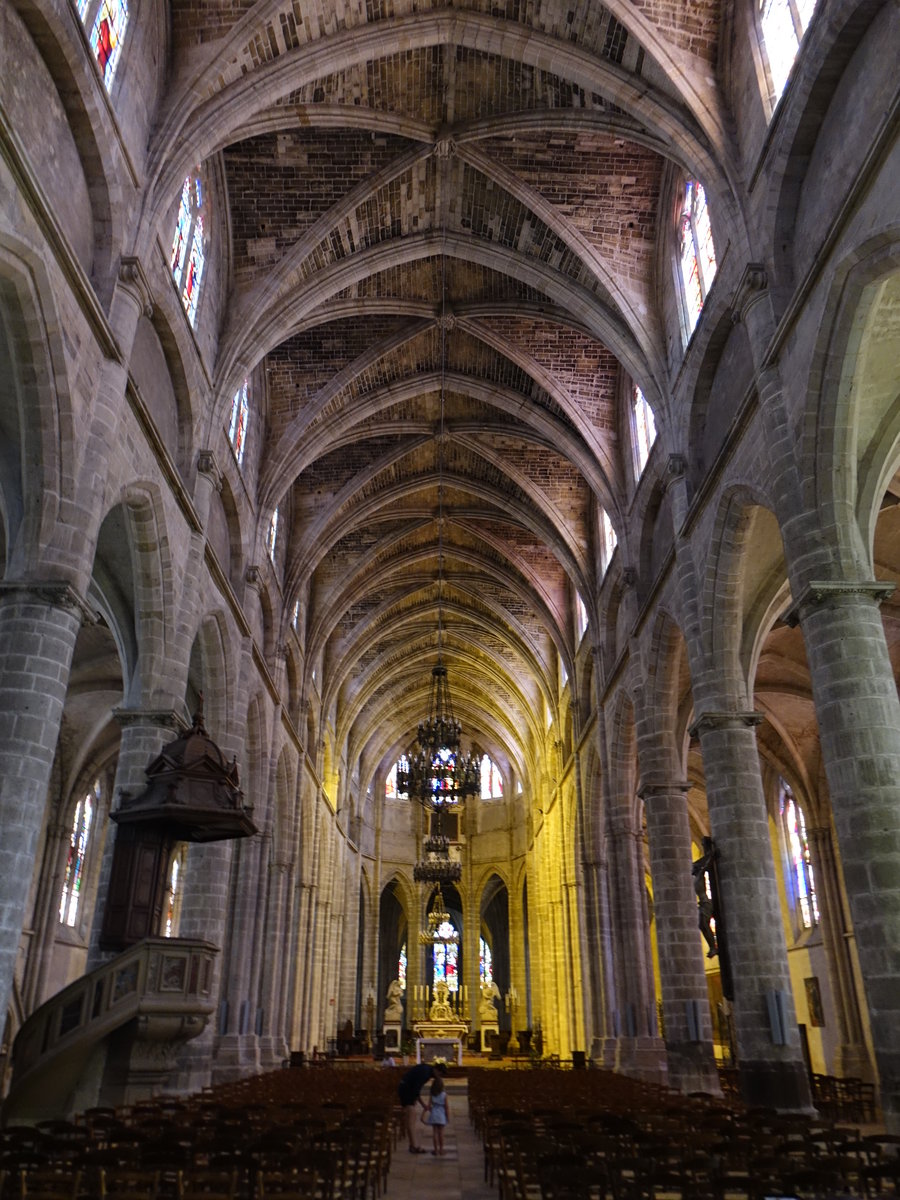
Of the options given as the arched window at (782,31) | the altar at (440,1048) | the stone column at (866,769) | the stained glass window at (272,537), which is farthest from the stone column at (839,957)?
the arched window at (782,31)

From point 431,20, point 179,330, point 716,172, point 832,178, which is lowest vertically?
point 832,178

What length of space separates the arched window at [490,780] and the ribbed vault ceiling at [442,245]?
19.4m

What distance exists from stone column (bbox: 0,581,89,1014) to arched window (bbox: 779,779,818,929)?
20845 millimetres

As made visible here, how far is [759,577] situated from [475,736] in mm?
33226

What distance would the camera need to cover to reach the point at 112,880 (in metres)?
13.1

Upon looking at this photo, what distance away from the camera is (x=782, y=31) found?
12.9m

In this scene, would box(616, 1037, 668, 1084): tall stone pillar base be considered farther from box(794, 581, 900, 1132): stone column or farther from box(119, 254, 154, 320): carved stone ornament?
box(119, 254, 154, 320): carved stone ornament

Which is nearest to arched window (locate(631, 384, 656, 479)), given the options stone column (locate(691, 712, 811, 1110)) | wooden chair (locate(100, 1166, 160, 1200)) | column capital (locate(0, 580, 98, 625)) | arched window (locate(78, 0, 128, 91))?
stone column (locate(691, 712, 811, 1110))

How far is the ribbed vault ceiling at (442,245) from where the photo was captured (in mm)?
14523

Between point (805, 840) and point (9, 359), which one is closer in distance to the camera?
point (9, 359)

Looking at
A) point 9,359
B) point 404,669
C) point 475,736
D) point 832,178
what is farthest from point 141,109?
point 475,736

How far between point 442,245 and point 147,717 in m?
11.3

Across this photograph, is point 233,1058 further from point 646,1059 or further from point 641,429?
point 641,429

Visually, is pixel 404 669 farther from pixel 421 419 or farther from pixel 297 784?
pixel 421 419
